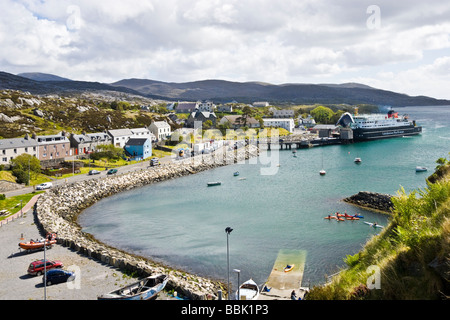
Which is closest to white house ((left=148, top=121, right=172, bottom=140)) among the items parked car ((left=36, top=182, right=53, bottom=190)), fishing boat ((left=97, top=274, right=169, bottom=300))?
parked car ((left=36, top=182, right=53, bottom=190))

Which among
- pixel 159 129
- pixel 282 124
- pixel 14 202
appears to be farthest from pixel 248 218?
pixel 282 124

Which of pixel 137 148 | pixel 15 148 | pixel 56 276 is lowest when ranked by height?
pixel 56 276

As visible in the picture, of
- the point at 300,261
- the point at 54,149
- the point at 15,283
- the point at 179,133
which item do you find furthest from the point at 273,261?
the point at 179,133

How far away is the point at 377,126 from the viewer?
11031 centimetres

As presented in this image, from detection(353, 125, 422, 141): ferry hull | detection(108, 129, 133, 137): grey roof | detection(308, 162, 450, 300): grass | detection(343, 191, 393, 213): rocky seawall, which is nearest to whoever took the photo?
detection(308, 162, 450, 300): grass

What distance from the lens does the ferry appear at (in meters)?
107

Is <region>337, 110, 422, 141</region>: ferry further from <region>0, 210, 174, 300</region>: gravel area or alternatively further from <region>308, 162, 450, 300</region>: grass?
<region>308, 162, 450, 300</region>: grass

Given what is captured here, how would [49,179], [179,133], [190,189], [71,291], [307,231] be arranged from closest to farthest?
[71,291] < [307,231] < [49,179] < [190,189] < [179,133]

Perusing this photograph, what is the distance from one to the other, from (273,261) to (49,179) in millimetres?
35030

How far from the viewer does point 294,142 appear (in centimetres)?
9981

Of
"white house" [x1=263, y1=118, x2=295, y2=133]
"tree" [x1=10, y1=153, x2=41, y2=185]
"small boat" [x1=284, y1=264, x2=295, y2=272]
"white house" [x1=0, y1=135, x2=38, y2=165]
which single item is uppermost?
"white house" [x1=263, y1=118, x2=295, y2=133]

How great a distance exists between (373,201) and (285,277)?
68.6 ft

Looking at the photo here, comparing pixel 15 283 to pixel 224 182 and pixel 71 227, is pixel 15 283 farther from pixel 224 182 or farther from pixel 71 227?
pixel 224 182

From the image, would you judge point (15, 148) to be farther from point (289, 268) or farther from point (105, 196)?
point (289, 268)
